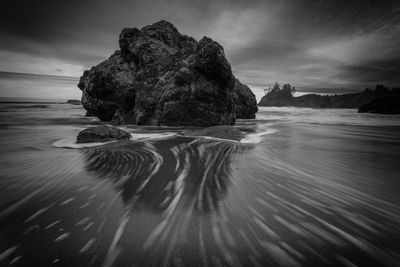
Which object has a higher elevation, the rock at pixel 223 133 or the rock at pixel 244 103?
the rock at pixel 244 103

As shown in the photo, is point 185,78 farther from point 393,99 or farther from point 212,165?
point 393,99

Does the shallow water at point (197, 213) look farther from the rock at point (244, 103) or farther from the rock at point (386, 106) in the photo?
the rock at point (386, 106)

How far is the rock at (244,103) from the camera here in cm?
1825

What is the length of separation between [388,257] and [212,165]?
103 inches

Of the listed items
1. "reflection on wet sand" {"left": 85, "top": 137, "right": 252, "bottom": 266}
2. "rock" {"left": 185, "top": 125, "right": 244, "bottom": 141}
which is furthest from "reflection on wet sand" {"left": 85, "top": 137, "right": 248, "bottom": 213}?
"rock" {"left": 185, "top": 125, "right": 244, "bottom": 141}

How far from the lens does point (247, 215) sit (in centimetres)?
205

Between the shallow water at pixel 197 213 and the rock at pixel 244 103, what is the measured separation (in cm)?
1441

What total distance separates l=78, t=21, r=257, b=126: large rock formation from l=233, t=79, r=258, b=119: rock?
5.43 meters

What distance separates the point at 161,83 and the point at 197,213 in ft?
34.7

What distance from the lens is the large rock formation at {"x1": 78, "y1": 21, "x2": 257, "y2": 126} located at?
1089cm

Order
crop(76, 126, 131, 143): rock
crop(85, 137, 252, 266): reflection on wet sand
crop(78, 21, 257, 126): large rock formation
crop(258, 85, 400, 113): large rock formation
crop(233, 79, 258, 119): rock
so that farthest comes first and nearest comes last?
crop(258, 85, 400, 113): large rock formation, crop(233, 79, 258, 119): rock, crop(78, 21, 257, 126): large rock formation, crop(76, 126, 131, 143): rock, crop(85, 137, 252, 266): reflection on wet sand

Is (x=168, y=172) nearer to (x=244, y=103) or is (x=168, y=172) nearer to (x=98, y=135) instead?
(x=98, y=135)

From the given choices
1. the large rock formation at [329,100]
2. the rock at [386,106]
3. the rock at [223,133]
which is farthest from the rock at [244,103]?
the large rock formation at [329,100]

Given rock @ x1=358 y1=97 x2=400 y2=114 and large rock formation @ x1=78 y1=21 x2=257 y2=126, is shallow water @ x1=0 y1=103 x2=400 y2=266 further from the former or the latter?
rock @ x1=358 y1=97 x2=400 y2=114
